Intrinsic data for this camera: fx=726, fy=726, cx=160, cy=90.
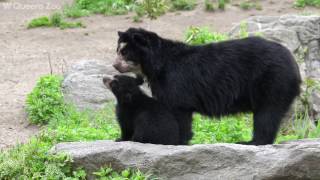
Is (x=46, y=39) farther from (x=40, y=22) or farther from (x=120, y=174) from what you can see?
(x=120, y=174)

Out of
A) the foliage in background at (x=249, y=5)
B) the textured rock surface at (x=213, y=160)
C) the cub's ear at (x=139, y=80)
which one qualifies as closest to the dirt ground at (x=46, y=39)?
the foliage in background at (x=249, y=5)

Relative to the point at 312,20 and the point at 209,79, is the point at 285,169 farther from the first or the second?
the point at 312,20

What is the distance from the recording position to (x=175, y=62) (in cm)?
754

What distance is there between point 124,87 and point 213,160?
136cm

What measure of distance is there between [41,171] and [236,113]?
7.27ft

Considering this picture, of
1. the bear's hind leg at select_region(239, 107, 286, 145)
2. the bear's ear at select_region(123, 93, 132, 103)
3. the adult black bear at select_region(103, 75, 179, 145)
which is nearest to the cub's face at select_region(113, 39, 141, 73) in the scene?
the adult black bear at select_region(103, 75, 179, 145)

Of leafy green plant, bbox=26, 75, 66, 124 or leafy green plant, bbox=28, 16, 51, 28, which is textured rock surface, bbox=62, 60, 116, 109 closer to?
leafy green plant, bbox=26, 75, 66, 124

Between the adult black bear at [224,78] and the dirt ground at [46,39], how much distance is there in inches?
100

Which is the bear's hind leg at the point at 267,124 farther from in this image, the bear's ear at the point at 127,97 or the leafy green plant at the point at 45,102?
the leafy green plant at the point at 45,102

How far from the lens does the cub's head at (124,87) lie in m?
7.27

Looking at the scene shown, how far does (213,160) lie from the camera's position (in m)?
6.45

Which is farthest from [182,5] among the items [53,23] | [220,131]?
[220,131]

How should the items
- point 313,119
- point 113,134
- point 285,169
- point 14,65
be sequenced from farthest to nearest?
point 14,65
point 313,119
point 113,134
point 285,169

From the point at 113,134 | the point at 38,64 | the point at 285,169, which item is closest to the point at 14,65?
the point at 38,64
